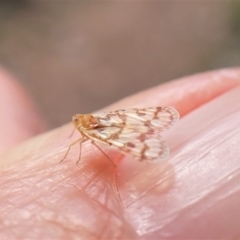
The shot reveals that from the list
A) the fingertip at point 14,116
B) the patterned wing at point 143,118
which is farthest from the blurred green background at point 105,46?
the patterned wing at point 143,118

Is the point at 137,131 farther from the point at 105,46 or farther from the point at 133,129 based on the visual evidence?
the point at 105,46

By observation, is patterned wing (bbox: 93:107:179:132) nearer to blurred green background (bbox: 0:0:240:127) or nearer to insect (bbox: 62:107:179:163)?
insect (bbox: 62:107:179:163)

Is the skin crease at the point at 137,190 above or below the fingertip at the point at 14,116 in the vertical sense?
below

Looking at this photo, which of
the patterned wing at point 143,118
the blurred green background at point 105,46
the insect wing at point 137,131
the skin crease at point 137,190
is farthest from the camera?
the blurred green background at point 105,46

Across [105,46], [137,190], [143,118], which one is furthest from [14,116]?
[105,46]

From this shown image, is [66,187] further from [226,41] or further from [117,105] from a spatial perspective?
[226,41]

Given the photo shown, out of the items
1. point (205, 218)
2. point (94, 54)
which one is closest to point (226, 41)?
point (94, 54)

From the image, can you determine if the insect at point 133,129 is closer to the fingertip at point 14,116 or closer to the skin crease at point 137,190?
the skin crease at point 137,190
